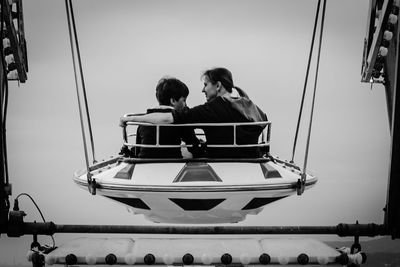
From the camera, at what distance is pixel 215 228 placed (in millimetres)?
5672

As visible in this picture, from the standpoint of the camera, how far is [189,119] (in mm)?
5516

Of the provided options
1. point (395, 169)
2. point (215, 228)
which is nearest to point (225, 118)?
point (215, 228)

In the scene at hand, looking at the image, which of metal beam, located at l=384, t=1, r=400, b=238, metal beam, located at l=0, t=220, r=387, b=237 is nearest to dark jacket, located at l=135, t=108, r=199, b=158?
metal beam, located at l=0, t=220, r=387, b=237

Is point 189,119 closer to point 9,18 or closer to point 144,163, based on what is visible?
point 144,163

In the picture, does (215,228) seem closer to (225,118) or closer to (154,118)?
(225,118)

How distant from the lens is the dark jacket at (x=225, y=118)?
5.52 m

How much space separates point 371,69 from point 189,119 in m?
1.86

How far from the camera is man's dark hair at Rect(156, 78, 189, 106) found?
5551 millimetres

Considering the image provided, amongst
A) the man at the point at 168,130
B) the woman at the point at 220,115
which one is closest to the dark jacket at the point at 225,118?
the woman at the point at 220,115

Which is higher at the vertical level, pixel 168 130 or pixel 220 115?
pixel 220 115

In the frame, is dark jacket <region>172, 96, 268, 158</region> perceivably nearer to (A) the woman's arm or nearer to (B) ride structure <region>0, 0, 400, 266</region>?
(A) the woman's arm

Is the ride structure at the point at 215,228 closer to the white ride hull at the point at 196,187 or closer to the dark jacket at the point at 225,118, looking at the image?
the white ride hull at the point at 196,187

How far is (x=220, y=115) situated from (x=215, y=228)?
2.70 ft

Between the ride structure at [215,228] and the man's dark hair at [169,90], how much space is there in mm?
476
